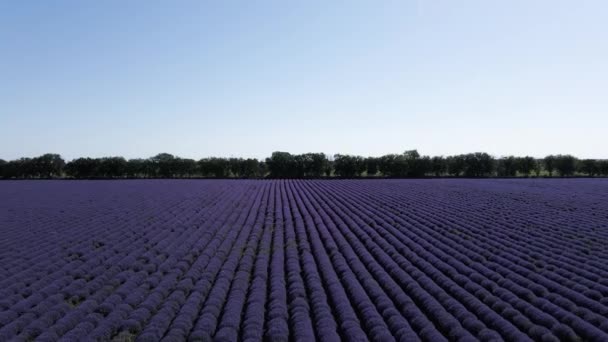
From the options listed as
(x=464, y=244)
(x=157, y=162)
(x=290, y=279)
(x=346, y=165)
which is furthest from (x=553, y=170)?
(x=290, y=279)

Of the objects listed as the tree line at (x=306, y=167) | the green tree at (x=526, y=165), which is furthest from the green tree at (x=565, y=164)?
the green tree at (x=526, y=165)

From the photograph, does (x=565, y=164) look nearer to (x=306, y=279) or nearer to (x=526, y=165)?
(x=526, y=165)

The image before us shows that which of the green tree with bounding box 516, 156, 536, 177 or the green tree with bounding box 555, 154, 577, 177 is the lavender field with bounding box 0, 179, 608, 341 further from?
the green tree with bounding box 555, 154, 577, 177

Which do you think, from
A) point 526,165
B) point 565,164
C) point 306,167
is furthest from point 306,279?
point 565,164

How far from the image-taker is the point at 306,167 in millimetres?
65750

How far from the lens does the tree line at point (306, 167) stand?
61.8m

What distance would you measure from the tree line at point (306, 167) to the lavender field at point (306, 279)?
51.3 meters

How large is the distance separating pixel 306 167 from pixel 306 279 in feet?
194

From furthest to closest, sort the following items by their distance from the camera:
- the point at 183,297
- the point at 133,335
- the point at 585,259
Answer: the point at 585,259, the point at 183,297, the point at 133,335

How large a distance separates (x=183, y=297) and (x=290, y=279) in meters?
1.66

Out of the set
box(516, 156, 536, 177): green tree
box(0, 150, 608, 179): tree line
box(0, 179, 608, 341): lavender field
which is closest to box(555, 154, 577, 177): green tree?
box(0, 150, 608, 179): tree line

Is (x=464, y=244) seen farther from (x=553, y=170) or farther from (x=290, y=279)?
(x=553, y=170)

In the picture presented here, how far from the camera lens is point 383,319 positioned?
5.02 meters

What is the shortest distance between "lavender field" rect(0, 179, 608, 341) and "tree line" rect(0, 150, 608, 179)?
51333 millimetres
